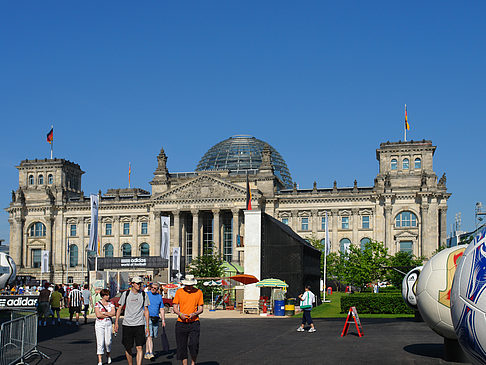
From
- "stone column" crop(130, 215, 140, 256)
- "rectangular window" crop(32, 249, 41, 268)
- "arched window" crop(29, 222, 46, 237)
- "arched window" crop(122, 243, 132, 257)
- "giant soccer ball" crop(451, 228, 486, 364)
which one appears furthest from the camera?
"arched window" crop(29, 222, 46, 237)

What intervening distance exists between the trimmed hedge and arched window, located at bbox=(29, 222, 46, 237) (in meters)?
76.4

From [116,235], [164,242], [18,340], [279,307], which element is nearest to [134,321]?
[18,340]

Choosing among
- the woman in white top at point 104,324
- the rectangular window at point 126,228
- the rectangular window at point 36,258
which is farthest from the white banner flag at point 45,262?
the woman in white top at point 104,324

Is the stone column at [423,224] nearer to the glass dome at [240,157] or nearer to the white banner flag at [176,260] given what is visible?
the glass dome at [240,157]

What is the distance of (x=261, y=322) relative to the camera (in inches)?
1300

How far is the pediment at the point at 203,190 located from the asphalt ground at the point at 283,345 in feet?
205

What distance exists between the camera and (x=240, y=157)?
4377 inches

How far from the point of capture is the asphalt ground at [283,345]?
18.4m

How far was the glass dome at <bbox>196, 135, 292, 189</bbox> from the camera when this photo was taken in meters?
110

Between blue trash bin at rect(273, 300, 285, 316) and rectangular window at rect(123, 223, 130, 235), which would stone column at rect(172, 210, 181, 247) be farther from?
blue trash bin at rect(273, 300, 285, 316)

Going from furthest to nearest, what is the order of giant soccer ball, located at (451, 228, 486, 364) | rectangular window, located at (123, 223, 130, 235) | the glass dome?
the glass dome, rectangular window, located at (123, 223, 130, 235), giant soccer ball, located at (451, 228, 486, 364)

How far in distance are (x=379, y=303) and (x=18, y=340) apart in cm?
2483

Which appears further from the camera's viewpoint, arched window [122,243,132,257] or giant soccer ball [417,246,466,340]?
arched window [122,243,132,257]

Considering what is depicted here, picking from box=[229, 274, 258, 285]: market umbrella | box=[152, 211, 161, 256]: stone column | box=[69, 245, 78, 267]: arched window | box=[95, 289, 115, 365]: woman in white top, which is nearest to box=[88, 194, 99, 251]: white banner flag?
box=[229, 274, 258, 285]: market umbrella
